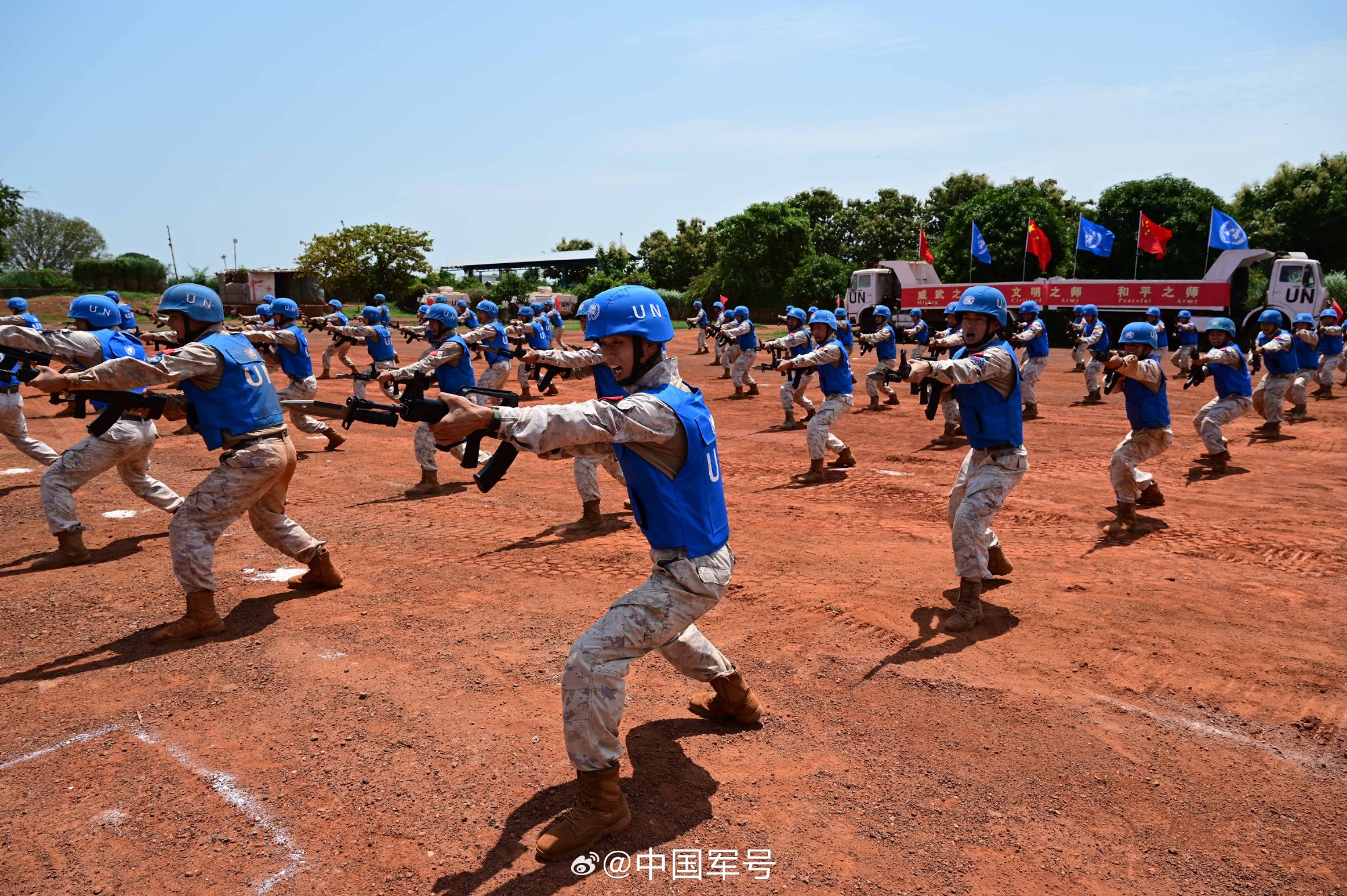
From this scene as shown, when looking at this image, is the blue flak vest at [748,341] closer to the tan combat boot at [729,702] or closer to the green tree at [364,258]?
the tan combat boot at [729,702]

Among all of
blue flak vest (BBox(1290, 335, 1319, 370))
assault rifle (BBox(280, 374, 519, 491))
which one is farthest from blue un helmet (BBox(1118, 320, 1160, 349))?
blue flak vest (BBox(1290, 335, 1319, 370))

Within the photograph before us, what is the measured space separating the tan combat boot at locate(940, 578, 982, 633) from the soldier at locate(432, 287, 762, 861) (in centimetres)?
274

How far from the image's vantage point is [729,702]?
4.60 meters

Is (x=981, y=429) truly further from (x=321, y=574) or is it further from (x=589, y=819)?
(x=321, y=574)

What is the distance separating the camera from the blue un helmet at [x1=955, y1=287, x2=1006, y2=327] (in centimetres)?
629

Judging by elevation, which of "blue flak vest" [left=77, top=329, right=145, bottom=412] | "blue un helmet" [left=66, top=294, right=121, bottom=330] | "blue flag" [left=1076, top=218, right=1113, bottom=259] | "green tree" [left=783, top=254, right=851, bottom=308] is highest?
"blue flag" [left=1076, top=218, right=1113, bottom=259]

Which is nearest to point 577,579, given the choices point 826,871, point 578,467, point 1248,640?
point 578,467

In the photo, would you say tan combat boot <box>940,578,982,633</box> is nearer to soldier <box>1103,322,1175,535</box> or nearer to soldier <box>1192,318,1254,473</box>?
soldier <box>1103,322,1175,535</box>

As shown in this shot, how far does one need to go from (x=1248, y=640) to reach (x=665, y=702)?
3.98 m

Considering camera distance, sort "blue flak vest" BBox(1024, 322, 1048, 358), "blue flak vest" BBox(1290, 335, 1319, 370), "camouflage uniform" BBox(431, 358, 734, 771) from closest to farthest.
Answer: "camouflage uniform" BBox(431, 358, 734, 771) → "blue flak vest" BBox(1290, 335, 1319, 370) → "blue flak vest" BBox(1024, 322, 1048, 358)

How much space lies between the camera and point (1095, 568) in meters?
7.45

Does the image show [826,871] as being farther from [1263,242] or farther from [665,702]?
[1263,242]

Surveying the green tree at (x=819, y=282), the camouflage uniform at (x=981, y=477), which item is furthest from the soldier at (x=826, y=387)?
the green tree at (x=819, y=282)

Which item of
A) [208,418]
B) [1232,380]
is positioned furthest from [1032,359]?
[208,418]
